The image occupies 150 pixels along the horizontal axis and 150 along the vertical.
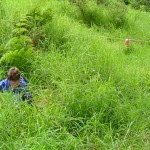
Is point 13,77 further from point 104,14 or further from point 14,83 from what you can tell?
point 104,14

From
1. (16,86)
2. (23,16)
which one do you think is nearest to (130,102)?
(16,86)

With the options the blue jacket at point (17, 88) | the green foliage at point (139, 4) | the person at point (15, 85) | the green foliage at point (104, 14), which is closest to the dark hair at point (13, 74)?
the person at point (15, 85)

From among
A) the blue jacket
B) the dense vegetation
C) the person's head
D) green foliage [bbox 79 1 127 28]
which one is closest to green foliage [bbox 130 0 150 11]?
green foliage [bbox 79 1 127 28]

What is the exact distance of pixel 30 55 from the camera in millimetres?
5480

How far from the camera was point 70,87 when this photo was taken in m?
4.43

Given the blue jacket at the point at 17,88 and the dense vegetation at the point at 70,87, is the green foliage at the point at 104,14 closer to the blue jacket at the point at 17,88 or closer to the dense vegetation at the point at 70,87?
the dense vegetation at the point at 70,87

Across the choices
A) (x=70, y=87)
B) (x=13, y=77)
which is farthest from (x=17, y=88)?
(x=70, y=87)

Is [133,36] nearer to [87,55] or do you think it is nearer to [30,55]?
[87,55]

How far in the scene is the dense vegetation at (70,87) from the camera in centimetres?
370

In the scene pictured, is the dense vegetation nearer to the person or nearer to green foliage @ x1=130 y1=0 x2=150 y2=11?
the person

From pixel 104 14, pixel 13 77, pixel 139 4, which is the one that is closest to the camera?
pixel 13 77

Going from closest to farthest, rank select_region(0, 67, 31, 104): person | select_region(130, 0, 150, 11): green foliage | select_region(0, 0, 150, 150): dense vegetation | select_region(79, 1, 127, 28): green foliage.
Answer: select_region(0, 0, 150, 150): dense vegetation → select_region(0, 67, 31, 104): person → select_region(79, 1, 127, 28): green foliage → select_region(130, 0, 150, 11): green foliage

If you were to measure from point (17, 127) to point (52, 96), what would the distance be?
0.93 meters

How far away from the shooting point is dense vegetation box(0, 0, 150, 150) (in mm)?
3701
